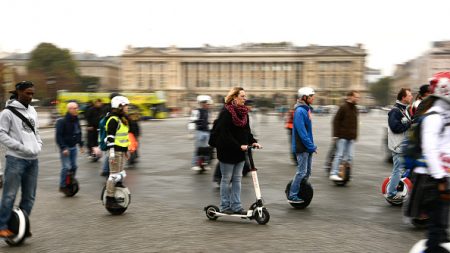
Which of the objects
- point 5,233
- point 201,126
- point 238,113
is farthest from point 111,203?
point 201,126

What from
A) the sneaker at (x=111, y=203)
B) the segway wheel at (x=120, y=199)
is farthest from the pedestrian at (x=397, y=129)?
the sneaker at (x=111, y=203)

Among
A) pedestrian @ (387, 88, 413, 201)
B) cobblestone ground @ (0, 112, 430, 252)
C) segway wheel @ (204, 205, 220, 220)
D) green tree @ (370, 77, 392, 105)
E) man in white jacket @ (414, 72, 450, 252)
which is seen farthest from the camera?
green tree @ (370, 77, 392, 105)

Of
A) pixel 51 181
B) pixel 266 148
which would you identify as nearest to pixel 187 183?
pixel 51 181

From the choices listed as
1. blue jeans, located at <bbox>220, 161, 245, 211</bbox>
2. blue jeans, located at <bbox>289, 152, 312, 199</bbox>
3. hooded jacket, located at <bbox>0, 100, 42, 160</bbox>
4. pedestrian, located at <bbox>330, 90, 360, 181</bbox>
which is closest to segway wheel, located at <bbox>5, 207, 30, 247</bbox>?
hooded jacket, located at <bbox>0, 100, 42, 160</bbox>

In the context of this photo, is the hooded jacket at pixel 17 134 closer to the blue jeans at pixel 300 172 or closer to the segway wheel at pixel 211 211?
the segway wheel at pixel 211 211

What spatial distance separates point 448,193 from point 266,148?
1587 cm

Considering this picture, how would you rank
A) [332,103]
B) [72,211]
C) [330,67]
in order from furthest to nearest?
[330,67], [332,103], [72,211]

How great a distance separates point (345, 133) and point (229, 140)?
4.28m

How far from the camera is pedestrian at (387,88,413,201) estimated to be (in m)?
8.59

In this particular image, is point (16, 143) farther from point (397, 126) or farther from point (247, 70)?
point (247, 70)

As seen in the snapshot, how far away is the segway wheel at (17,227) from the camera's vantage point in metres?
6.30

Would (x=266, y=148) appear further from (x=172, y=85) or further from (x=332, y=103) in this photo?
(x=172, y=85)

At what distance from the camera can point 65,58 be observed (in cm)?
10681

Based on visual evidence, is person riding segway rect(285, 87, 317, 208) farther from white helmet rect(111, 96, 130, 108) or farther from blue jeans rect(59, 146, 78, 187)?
blue jeans rect(59, 146, 78, 187)
